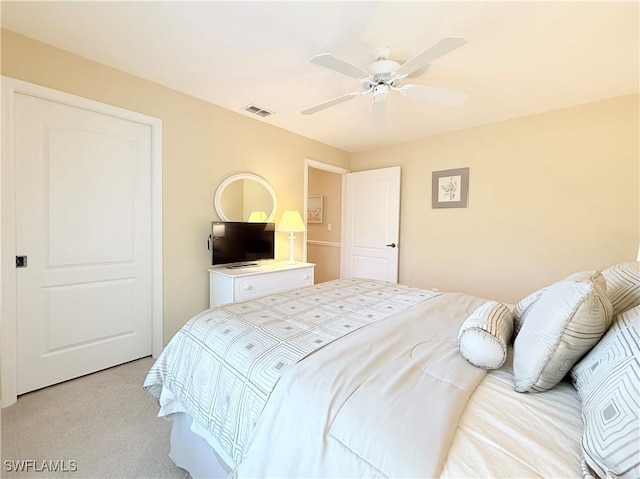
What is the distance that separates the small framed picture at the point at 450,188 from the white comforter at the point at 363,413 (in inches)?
107

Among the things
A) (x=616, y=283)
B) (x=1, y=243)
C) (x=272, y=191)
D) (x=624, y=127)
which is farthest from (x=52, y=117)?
(x=624, y=127)

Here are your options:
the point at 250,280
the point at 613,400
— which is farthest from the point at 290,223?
the point at 613,400

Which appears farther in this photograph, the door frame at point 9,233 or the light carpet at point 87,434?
the door frame at point 9,233

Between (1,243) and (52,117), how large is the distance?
0.93 meters

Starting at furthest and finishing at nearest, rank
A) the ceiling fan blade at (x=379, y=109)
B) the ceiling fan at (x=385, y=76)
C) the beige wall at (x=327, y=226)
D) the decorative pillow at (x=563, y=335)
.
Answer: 1. the beige wall at (x=327, y=226)
2. the ceiling fan blade at (x=379, y=109)
3. the ceiling fan at (x=385, y=76)
4. the decorative pillow at (x=563, y=335)

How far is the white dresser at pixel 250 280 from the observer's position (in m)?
2.58

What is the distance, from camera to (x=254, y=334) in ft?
3.92

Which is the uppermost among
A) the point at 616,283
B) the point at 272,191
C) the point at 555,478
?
the point at 272,191

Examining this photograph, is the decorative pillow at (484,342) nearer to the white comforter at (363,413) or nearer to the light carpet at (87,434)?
the white comforter at (363,413)

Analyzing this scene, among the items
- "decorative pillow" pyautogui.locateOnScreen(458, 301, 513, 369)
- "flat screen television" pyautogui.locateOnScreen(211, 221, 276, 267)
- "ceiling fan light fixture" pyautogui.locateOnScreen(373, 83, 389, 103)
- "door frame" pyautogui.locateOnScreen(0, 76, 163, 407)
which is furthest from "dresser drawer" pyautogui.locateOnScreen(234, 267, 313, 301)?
"decorative pillow" pyautogui.locateOnScreen(458, 301, 513, 369)

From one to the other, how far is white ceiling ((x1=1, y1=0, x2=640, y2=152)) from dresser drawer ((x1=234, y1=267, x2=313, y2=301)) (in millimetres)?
1723

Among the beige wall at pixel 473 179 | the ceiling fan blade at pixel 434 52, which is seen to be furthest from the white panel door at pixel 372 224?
the ceiling fan blade at pixel 434 52

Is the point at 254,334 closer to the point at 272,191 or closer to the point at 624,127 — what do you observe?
the point at 272,191

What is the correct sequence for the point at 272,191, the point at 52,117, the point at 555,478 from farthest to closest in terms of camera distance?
the point at 272,191, the point at 52,117, the point at 555,478
